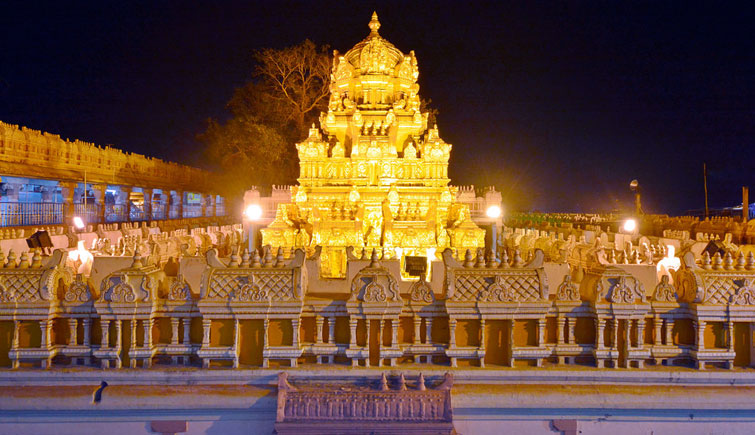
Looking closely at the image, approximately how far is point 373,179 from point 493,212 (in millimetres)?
6894

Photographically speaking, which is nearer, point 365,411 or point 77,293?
point 365,411

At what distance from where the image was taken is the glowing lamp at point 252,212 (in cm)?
1682

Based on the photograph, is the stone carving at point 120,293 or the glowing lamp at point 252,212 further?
the glowing lamp at point 252,212

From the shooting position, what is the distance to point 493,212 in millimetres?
19266

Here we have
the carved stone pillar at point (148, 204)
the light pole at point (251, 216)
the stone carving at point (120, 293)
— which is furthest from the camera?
the carved stone pillar at point (148, 204)

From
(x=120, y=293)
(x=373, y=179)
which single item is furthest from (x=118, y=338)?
(x=373, y=179)

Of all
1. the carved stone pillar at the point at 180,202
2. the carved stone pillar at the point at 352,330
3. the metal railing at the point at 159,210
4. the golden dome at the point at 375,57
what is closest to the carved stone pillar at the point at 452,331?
the carved stone pillar at the point at 352,330

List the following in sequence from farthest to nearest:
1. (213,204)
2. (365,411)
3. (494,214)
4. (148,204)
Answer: (213,204) → (148,204) → (494,214) → (365,411)

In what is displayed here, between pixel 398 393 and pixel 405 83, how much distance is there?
13.2 metres

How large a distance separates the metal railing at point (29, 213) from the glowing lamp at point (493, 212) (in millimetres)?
20747

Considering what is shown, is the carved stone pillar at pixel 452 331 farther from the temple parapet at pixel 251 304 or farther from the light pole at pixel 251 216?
the light pole at pixel 251 216

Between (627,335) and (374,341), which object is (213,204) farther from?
(627,335)

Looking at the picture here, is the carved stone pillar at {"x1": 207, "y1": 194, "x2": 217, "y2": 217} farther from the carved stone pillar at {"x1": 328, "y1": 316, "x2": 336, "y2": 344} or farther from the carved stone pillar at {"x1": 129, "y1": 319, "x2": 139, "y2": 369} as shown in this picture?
the carved stone pillar at {"x1": 328, "y1": 316, "x2": 336, "y2": 344}

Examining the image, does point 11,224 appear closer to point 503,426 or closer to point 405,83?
point 405,83
